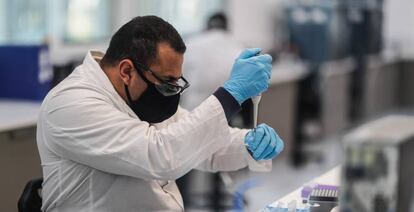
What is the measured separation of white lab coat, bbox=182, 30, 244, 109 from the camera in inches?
154

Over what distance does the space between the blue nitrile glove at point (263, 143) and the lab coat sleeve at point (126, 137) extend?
127mm

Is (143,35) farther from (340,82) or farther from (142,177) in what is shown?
(340,82)

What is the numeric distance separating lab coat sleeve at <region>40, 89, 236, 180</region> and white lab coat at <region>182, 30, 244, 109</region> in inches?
85.8

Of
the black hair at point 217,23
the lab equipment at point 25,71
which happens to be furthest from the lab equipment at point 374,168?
the black hair at point 217,23

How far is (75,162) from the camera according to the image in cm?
170

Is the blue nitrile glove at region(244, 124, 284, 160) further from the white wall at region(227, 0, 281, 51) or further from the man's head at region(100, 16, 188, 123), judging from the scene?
the white wall at region(227, 0, 281, 51)

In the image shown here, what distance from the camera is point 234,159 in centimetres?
201

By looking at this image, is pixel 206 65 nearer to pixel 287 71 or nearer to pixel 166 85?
pixel 287 71

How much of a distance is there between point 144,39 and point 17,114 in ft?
5.10

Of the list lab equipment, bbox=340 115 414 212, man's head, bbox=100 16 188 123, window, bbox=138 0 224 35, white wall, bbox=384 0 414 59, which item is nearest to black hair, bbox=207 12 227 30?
window, bbox=138 0 224 35

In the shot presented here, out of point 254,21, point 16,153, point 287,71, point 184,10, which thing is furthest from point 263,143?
point 254,21

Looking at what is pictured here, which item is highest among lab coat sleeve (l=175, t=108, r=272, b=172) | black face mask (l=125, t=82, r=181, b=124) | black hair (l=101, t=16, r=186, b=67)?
black hair (l=101, t=16, r=186, b=67)

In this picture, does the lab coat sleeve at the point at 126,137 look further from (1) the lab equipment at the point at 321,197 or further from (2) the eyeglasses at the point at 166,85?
(1) the lab equipment at the point at 321,197

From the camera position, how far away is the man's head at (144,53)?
1681 mm
